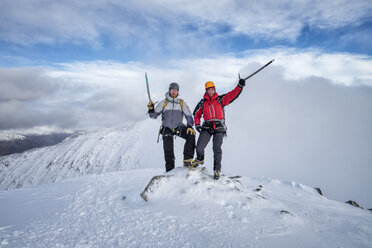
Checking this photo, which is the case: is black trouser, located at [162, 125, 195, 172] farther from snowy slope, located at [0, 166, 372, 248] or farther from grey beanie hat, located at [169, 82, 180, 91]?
grey beanie hat, located at [169, 82, 180, 91]

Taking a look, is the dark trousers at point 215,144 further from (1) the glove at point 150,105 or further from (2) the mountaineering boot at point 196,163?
(1) the glove at point 150,105

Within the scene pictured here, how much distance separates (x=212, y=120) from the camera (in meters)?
8.74

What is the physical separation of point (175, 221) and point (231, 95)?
507cm

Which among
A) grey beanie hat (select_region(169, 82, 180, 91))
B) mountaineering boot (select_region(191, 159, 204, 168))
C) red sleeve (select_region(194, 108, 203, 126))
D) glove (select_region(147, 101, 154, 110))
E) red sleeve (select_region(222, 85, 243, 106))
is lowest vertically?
mountaineering boot (select_region(191, 159, 204, 168))

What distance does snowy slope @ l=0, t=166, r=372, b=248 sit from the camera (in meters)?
4.82

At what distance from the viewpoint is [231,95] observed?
8.50 metres

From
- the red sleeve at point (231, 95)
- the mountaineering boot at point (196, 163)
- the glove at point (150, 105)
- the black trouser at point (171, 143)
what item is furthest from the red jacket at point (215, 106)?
the glove at point (150, 105)

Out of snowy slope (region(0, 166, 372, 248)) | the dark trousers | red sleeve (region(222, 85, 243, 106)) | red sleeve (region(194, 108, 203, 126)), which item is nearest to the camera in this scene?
snowy slope (region(0, 166, 372, 248))

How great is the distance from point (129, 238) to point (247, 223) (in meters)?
2.98

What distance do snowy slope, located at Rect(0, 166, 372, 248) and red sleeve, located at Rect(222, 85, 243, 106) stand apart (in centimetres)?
304

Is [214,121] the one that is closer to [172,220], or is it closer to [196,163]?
[196,163]

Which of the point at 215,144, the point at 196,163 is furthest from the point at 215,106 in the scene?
the point at 196,163

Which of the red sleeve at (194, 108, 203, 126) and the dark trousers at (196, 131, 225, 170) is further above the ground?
the red sleeve at (194, 108, 203, 126)

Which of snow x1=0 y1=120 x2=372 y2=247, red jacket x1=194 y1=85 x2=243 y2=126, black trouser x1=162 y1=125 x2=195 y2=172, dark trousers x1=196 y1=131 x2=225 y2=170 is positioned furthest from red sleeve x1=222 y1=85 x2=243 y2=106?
snow x1=0 y1=120 x2=372 y2=247
